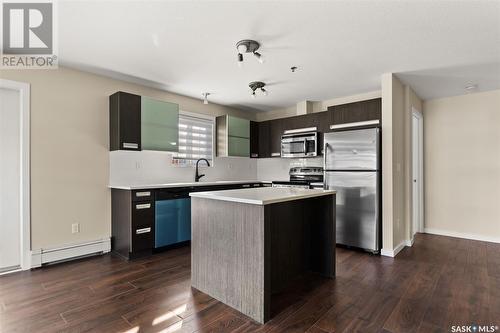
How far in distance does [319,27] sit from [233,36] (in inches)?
30.7

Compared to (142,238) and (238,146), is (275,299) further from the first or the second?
(238,146)

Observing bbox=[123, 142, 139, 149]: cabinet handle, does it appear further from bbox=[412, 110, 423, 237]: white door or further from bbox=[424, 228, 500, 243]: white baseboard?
bbox=[424, 228, 500, 243]: white baseboard

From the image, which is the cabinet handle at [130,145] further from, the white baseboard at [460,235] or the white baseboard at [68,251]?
the white baseboard at [460,235]

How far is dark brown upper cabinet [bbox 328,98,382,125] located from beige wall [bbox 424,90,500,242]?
182 centimetres

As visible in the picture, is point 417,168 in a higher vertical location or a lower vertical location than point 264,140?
lower

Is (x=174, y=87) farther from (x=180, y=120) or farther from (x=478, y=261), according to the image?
(x=478, y=261)

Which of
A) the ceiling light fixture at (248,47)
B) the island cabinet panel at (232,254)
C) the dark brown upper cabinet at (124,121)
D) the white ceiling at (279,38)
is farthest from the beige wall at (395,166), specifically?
the dark brown upper cabinet at (124,121)

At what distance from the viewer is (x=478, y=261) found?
10.6 ft

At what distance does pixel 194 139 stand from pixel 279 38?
8.66ft

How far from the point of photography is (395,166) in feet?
11.7

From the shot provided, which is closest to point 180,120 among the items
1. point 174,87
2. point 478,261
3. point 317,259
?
point 174,87

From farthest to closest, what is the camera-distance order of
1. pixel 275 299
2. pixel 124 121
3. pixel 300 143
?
pixel 300 143 → pixel 124 121 → pixel 275 299

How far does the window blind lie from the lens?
4551 millimetres

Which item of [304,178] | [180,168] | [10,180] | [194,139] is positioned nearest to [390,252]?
[304,178]
